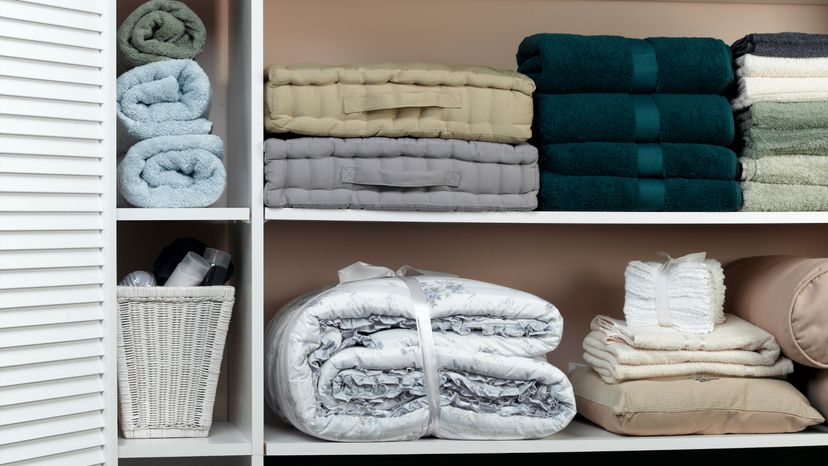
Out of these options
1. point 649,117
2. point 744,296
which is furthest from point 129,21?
point 744,296

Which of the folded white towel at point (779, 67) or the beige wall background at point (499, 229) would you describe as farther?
the beige wall background at point (499, 229)

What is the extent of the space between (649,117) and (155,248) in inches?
40.0

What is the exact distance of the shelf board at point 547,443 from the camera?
1.64 metres

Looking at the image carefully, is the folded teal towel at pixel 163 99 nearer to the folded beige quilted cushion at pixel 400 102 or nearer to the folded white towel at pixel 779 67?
the folded beige quilted cushion at pixel 400 102

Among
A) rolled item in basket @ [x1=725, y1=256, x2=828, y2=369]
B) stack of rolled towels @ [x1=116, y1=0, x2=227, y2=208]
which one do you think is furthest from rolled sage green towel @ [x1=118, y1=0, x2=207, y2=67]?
rolled item in basket @ [x1=725, y1=256, x2=828, y2=369]

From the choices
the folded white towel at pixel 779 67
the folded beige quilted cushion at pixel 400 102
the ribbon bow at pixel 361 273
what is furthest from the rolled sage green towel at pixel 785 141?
the ribbon bow at pixel 361 273

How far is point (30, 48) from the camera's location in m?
1.48

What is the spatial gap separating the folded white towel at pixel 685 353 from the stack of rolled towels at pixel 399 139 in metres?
0.31

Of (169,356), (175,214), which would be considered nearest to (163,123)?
(175,214)

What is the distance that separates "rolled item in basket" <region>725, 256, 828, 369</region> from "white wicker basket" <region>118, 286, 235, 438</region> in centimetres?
100

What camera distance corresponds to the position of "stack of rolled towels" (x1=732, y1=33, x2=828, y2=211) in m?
1.83

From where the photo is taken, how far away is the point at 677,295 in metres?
1.79

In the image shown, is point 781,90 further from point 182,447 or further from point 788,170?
point 182,447

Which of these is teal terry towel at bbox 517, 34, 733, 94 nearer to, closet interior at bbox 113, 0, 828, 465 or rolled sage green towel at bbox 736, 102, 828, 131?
rolled sage green towel at bbox 736, 102, 828, 131
